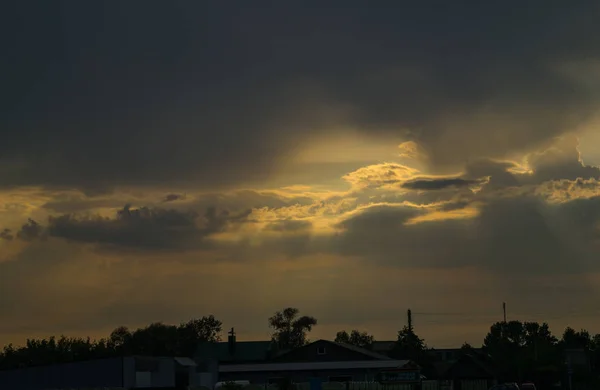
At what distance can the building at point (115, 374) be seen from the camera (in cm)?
7850

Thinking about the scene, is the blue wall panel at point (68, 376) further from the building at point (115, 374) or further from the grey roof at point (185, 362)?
the grey roof at point (185, 362)

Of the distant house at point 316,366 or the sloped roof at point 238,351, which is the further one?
the sloped roof at point 238,351

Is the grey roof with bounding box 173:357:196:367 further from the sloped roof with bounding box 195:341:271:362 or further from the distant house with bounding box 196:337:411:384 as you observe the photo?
the sloped roof with bounding box 195:341:271:362

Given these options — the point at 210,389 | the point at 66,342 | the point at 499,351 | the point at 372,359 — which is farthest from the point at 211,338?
the point at 210,389

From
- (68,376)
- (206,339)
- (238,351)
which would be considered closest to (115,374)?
(68,376)

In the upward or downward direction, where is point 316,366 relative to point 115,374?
downward

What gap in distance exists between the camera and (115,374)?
79.4 metres

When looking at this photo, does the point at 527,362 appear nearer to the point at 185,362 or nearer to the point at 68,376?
the point at 185,362

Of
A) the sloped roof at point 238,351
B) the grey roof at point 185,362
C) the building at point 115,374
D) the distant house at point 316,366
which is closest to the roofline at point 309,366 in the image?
the distant house at point 316,366

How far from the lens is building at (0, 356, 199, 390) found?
7850 cm

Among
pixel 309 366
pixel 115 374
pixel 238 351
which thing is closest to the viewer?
pixel 115 374

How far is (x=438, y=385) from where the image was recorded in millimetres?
79125

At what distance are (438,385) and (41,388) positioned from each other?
40.7 meters

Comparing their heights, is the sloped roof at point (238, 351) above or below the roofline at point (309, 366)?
above
